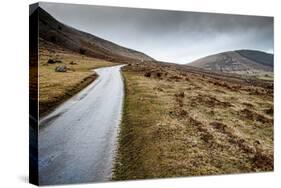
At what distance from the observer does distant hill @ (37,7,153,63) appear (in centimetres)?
1505

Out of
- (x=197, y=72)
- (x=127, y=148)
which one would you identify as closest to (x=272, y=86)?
(x=197, y=72)

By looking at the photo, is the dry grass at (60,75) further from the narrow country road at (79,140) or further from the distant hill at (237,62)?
the distant hill at (237,62)

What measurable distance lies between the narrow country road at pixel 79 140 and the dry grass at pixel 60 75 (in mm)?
256

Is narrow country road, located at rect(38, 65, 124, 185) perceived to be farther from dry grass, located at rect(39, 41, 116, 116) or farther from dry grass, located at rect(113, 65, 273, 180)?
dry grass, located at rect(113, 65, 273, 180)

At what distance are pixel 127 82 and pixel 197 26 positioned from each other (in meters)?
3.09

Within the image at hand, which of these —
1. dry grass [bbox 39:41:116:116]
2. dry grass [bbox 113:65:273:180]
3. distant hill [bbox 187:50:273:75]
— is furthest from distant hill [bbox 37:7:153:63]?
distant hill [bbox 187:50:273:75]

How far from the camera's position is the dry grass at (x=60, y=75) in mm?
14898

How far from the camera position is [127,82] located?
1761 cm

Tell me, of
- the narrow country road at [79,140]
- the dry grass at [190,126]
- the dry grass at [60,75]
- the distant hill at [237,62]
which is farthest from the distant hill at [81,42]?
the distant hill at [237,62]

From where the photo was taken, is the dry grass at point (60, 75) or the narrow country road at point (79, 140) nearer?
the narrow country road at point (79, 140)

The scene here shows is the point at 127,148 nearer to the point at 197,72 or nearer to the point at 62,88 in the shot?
the point at 62,88

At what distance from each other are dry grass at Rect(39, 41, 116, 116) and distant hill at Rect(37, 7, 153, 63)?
0.21 metres

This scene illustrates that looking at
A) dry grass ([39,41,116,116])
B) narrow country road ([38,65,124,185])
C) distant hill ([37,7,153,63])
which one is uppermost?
distant hill ([37,7,153,63])

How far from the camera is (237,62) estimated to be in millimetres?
A: 19000
